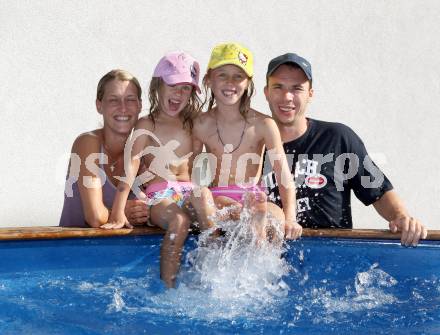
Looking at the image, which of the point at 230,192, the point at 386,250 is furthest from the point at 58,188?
the point at 386,250

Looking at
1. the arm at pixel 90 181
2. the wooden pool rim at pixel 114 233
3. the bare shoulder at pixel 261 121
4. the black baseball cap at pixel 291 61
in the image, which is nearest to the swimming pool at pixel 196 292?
the wooden pool rim at pixel 114 233

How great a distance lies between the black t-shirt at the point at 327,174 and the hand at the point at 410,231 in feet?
0.84

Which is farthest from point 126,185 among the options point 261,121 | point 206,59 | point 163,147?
point 206,59

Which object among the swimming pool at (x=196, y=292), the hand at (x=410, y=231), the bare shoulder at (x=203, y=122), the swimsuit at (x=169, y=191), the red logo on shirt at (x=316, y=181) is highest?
the bare shoulder at (x=203, y=122)

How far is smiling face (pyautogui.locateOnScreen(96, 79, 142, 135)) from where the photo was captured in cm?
320

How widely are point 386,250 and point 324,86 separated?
2491 millimetres

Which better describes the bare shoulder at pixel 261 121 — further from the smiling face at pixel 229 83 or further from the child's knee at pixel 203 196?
the child's knee at pixel 203 196

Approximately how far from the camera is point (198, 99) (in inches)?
128

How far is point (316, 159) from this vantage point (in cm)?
323

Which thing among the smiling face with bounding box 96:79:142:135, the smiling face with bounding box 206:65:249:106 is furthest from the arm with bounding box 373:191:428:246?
the smiling face with bounding box 96:79:142:135

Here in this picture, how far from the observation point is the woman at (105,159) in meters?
3.05

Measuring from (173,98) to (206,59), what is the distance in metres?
2.19

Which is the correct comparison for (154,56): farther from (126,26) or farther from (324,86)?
(324,86)

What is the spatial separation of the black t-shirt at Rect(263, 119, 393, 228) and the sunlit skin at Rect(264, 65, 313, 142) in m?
0.06
